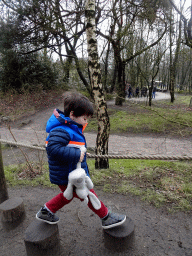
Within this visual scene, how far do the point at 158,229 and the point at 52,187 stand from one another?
190 centimetres

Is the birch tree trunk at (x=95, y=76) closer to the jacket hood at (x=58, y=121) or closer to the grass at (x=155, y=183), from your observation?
the grass at (x=155, y=183)

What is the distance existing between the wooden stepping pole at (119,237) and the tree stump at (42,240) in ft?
1.74

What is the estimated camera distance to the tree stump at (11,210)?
2.41 metres

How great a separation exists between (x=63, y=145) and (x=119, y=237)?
3.57 ft

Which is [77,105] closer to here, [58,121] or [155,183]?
[58,121]

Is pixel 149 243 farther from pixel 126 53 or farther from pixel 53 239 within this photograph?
pixel 126 53

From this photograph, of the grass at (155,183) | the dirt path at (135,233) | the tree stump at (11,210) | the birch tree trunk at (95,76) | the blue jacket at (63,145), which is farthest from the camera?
the birch tree trunk at (95,76)

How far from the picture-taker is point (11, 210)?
2.41 metres

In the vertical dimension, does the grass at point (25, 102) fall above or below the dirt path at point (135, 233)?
above

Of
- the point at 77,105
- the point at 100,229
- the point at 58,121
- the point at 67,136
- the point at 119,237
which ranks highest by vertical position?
the point at 77,105

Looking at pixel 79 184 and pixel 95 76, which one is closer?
pixel 79 184

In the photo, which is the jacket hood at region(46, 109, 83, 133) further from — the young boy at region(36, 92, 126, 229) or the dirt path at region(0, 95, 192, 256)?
the dirt path at region(0, 95, 192, 256)

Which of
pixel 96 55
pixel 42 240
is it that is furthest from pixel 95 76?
pixel 42 240

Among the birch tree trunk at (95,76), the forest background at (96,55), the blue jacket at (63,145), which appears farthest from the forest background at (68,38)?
the blue jacket at (63,145)
